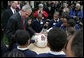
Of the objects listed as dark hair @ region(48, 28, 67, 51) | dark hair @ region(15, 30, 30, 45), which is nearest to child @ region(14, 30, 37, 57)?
dark hair @ region(15, 30, 30, 45)

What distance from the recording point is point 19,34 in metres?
1.93

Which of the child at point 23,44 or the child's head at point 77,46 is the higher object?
the child's head at point 77,46

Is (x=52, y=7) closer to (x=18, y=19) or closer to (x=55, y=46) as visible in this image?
(x=18, y=19)

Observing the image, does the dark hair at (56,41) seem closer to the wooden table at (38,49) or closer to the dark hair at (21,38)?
the dark hair at (21,38)

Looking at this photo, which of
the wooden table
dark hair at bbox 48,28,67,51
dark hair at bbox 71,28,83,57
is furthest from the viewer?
the wooden table

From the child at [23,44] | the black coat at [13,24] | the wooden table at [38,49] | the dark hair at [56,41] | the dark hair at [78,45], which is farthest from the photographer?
the black coat at [13,24]

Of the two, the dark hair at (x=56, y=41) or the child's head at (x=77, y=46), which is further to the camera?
the dark hair at (x=56, y=41)

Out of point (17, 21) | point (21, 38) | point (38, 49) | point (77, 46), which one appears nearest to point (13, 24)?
point (17, 21)

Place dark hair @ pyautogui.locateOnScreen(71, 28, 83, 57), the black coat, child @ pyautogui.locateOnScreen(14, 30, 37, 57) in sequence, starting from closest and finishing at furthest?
1. dark hair @ pyautogui.locateOnScreen(71, 28, 83, 57)
2. child @ pyautogui.locateOnScreen(14, 30, 37, 57)
3. the black coat

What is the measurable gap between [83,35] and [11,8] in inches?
156

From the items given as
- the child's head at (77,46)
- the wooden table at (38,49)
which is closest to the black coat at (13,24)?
the wooden table at (38,49)

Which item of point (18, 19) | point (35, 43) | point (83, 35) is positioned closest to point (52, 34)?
point (83, 35)

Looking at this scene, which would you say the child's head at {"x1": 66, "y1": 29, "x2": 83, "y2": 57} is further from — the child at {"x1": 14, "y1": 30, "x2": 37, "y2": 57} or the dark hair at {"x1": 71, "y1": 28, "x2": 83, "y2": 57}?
the child at {"x1": 14, "y1": 30, "x2": 37, "y2": 57}

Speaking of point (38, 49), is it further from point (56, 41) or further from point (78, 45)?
point (78, 45)
